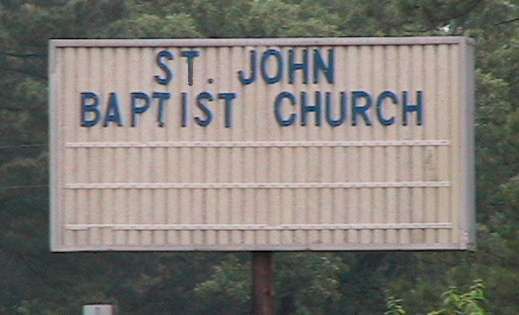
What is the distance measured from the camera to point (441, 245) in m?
13.4

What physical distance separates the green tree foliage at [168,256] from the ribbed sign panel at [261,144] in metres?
17.8

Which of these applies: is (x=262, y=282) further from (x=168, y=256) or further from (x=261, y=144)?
(x=168, y=256)

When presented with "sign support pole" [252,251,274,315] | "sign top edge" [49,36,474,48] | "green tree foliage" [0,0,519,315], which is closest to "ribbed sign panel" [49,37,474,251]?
"sign top edge" [49,36,474,48]

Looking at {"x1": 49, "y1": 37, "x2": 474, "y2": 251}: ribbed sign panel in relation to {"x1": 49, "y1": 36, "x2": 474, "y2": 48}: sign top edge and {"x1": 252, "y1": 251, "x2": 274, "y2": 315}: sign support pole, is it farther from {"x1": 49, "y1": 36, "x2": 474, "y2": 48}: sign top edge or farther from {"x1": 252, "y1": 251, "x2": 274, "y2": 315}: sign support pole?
{"x1": 252, "y1": 251, "x2": 274, "y2": 315}: sign support pole

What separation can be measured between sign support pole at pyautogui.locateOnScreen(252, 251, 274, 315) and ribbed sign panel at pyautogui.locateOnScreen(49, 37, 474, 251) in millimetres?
372

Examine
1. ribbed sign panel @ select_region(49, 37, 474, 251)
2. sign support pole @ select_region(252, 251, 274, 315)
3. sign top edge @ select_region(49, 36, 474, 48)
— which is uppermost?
sign top edge @ select_region(49, 36, 474, 48)

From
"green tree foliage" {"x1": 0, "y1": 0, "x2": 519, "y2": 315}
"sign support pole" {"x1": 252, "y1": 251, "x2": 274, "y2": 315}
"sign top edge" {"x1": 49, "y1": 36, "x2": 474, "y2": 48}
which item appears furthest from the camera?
"green tree foliage" {"x1": 0, "y1": 0, "x2": 519, "y2": 315}

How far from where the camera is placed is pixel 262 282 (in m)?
13.9

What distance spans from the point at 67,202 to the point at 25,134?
23.9 m

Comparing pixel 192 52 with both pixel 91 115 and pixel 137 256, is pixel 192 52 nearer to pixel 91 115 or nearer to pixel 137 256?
pixel 91 115

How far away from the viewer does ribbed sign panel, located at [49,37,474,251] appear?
1343 cm

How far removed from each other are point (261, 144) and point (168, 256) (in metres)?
26.8

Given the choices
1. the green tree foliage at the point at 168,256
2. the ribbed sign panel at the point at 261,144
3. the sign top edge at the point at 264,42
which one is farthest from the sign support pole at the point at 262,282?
the green tree foliage at the point at 168,256

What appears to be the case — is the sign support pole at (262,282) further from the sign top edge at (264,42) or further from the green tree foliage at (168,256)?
the green tree foliage at (168,256)
